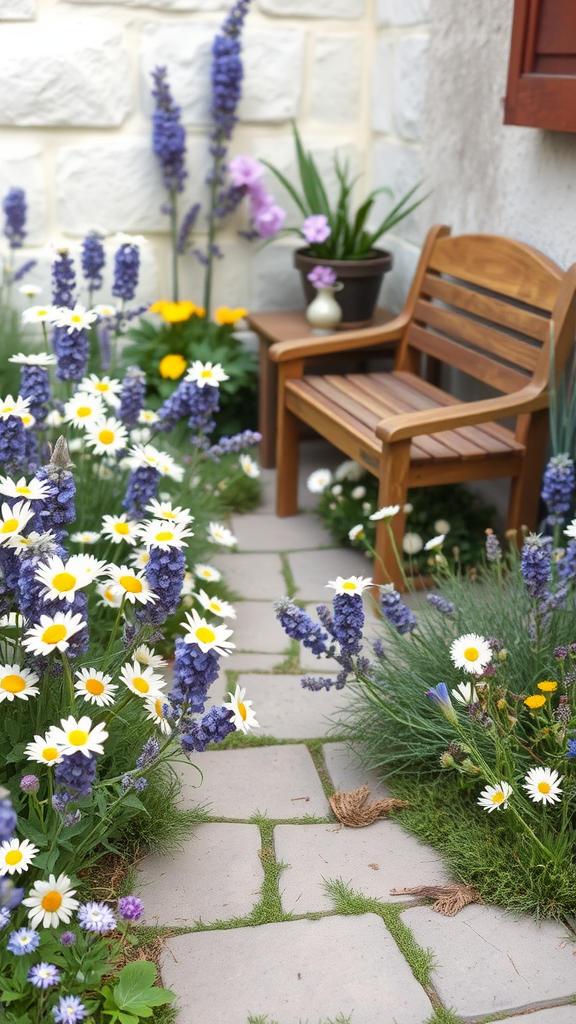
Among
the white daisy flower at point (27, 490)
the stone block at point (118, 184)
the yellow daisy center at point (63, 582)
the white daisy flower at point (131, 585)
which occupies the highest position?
the stone block at point (118, 184)

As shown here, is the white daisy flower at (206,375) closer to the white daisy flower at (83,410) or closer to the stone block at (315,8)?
the white daisy flower at (83,410)

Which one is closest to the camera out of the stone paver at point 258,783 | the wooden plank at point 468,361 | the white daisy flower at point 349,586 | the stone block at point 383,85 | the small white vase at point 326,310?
the white daisy flower at point 349,586

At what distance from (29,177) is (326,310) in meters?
1.25

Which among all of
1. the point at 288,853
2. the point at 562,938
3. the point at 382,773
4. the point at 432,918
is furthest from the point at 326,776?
the point at 562,938

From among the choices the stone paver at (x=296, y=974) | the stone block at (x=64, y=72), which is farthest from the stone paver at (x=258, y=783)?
the stone block at (x=64, y=72)

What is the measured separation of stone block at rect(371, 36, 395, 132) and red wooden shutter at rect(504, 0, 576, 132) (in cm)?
108

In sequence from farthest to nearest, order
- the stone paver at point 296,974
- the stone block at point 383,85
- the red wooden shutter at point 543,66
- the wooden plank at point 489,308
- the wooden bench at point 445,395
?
1. the stone block at point 383,85
2. the wooden plank at point 489,308
3. the wooden bench at point 445,395
4. the red wooden shutter at point 543,66
5. the stone paver at point 296,974

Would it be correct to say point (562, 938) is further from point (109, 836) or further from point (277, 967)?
point (109, 836)

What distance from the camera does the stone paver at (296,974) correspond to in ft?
4.99

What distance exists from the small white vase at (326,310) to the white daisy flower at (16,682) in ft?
7.45

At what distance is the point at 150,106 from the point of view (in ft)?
12.4

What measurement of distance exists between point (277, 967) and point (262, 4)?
11.2ft

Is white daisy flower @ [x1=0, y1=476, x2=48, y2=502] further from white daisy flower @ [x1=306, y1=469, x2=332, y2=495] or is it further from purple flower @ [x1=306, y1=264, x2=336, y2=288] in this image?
purple flower @ [x1=306, y1=264, x2=336, y2=288]

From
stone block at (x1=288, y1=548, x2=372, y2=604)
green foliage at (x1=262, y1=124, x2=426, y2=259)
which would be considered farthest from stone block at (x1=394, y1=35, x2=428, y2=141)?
stone block at (x1=288, y1=548, x2=372, y2=604)
